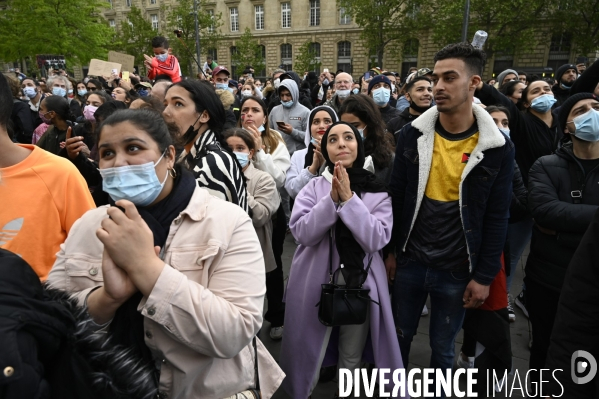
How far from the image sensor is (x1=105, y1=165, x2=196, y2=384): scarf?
1356mm

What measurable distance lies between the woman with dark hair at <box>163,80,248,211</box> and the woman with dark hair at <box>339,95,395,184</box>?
1.33 m

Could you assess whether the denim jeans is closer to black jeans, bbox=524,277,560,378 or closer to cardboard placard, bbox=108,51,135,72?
black jeans, bbox=524,277,560,378

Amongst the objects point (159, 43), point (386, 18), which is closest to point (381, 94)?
point (159, 43)

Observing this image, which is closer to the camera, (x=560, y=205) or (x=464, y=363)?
(x=560, y=205)

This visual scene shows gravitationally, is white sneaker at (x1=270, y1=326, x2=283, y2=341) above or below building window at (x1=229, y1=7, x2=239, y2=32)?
below

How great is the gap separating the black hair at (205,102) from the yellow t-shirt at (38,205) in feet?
2.41

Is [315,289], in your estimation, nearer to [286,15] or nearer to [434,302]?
[434,302]

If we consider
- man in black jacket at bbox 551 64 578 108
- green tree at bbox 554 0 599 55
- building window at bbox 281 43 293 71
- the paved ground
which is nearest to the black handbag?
the paved ground

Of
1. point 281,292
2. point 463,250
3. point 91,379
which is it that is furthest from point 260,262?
point 281,292

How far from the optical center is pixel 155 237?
4.79 ft

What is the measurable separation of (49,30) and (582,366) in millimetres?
29640

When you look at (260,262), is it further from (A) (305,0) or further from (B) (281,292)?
(A) (305,0)

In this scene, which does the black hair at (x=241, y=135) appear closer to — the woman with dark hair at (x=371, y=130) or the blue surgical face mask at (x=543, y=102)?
the woman with dark hair at (x=371, y=130)

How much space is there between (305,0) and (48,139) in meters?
42.2
